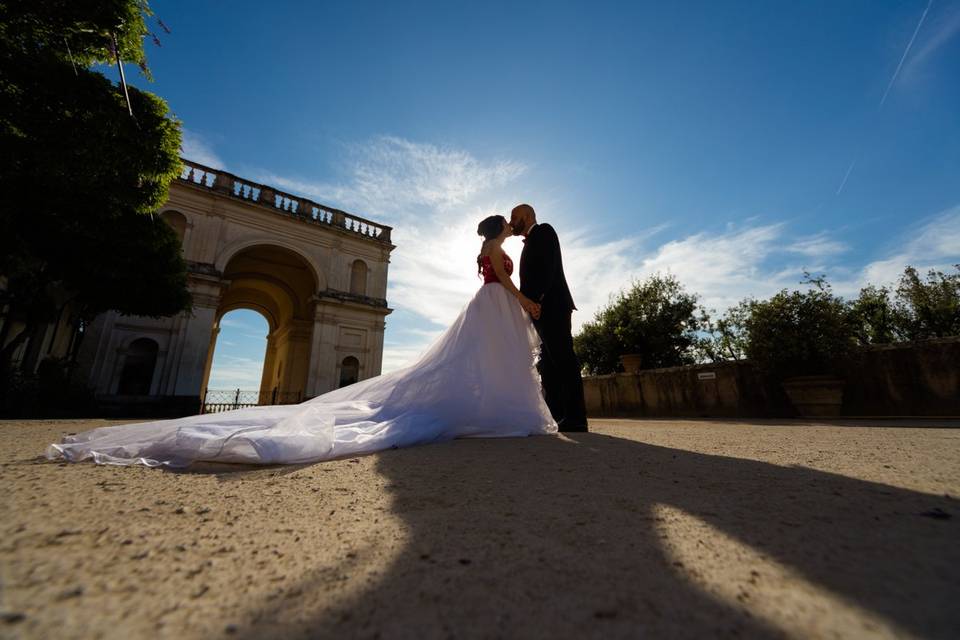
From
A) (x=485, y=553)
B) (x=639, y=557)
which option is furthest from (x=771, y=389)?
(x=485, y=553)

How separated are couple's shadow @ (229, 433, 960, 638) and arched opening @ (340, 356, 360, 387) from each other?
17.3 meters

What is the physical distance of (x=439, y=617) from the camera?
0.71 meters

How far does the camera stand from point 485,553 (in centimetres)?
100

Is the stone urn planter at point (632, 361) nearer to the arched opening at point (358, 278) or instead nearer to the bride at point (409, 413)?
the bride at point (409, 413)

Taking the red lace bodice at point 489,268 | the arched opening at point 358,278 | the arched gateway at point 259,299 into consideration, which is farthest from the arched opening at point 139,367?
the red lace bodice at point 489,268

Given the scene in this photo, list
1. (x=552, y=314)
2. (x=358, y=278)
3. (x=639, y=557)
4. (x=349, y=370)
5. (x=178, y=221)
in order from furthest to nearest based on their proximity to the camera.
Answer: (x=358, y=278), (x=349, y=370), (x=178, y=221), (x=552, y=314), (x=639, y=557)

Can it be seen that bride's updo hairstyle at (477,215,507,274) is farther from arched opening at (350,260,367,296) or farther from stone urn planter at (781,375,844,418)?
arched opening at (350,260,367,296)

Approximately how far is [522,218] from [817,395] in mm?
5876

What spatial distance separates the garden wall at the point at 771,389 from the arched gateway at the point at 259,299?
12947mm

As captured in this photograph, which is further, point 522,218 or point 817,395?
point 817,395

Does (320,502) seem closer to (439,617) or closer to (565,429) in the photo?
(439,617)

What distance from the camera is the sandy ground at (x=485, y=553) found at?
2.25 ft

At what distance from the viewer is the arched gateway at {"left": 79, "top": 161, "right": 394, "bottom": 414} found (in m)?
13.6

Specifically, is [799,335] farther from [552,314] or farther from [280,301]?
[280,301]
